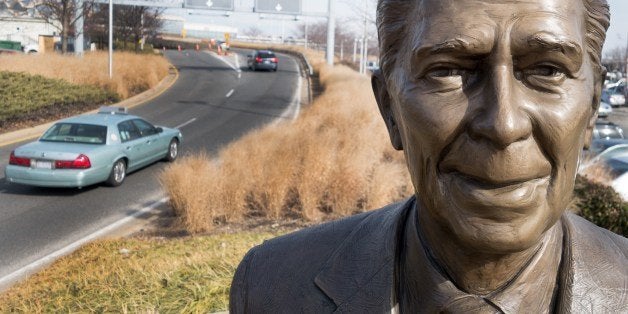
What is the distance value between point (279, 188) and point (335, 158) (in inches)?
45.8

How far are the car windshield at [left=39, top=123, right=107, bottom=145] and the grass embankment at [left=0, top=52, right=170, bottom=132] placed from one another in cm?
721

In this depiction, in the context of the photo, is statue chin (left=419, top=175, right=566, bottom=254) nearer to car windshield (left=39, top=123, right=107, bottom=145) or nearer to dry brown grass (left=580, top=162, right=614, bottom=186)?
dry brown grass (left=580, top=162, right=614, bottom=186)

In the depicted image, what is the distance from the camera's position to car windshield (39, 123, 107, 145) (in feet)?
42.0

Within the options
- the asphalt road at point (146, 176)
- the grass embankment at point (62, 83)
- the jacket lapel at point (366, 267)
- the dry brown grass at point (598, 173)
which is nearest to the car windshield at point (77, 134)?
the asphalt road at point (146, 176)

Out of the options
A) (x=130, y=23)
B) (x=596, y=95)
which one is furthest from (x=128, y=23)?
(x=596, y=95)

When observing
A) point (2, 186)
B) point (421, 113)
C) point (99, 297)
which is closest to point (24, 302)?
point (99, 297)

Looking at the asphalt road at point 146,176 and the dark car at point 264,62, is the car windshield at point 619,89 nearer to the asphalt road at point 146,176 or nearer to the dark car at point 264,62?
the asphalt road at point 146,176

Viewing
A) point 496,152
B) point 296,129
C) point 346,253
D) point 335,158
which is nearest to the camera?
point 496,152

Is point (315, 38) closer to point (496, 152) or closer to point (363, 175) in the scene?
point (363, 175)

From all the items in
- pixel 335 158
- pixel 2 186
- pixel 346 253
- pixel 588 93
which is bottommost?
pixel 2 186

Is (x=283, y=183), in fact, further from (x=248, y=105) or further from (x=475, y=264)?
(x=248, y=105)

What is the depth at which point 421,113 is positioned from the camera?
1.43m

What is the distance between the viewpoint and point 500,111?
4.25ft

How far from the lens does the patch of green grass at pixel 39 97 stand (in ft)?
67.5
